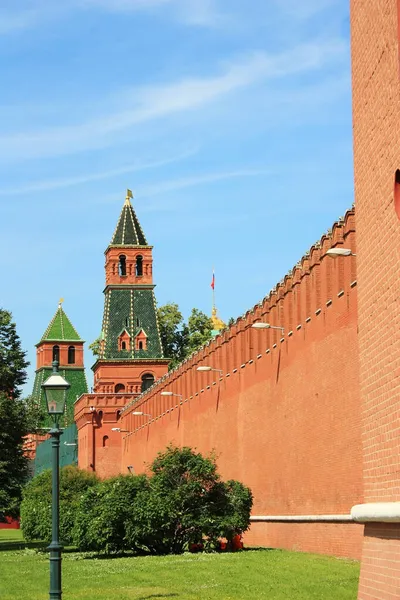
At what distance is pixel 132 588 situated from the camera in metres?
16.9

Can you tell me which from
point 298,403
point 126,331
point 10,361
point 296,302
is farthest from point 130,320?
point 298,403

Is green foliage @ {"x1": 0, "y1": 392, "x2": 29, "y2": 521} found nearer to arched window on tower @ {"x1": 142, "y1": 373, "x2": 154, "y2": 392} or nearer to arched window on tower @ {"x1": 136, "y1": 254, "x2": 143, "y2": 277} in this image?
arched window on tower @ {"x1": 142, "y1": 373, "x2": 154, "y2": 392}

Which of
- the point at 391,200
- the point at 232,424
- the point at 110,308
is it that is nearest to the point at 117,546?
the point at 232,424

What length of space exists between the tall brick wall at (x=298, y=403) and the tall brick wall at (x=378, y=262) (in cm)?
1150

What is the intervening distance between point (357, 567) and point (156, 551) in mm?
7377

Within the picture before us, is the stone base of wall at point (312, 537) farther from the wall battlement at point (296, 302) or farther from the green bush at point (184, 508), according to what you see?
the wall battlement at point (296, 302)

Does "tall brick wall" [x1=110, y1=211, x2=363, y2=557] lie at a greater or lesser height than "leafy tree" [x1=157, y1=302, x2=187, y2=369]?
lesser

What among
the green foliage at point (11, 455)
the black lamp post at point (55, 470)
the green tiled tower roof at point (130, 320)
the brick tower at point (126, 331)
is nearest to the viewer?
the black lamp post at point (55, 470)

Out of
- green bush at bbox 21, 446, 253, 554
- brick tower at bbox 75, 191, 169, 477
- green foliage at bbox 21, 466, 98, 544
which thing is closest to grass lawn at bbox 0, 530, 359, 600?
green bush at bbox 21, 446, 253, 554

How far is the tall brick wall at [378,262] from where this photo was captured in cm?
848

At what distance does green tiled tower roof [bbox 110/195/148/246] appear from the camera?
3105 inches

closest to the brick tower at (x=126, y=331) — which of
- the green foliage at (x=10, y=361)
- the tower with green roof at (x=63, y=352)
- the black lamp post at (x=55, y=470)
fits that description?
the green foliage at (x=10, y=361)

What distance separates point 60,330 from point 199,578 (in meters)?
107

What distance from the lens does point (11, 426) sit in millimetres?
40844
